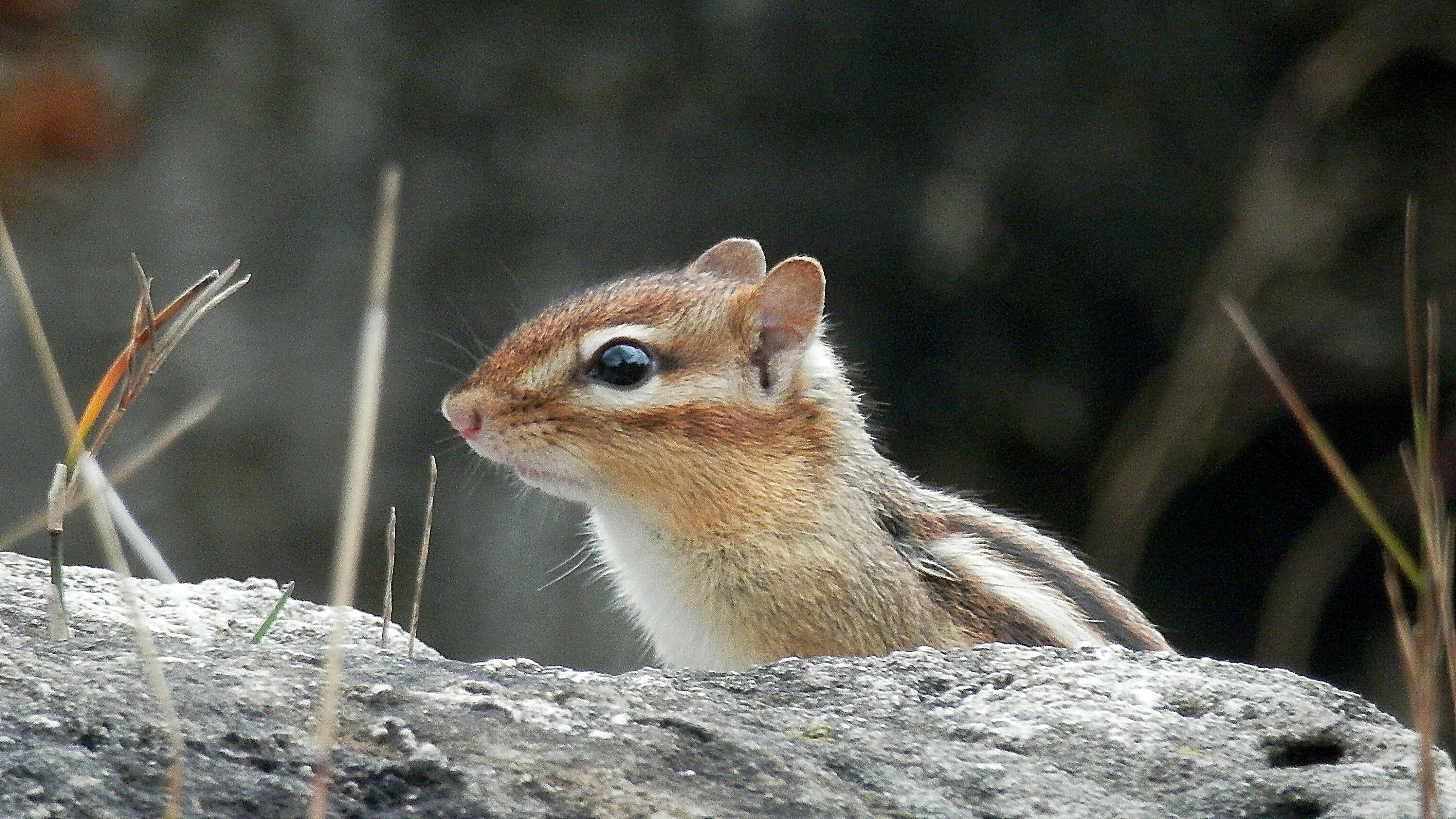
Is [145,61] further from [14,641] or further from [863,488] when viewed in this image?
[14,641]

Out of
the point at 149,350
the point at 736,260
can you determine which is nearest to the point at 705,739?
the point at 149,350

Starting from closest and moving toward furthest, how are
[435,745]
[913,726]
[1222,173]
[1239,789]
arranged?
[435,745], [1239,789], [913,726], [1222,173]

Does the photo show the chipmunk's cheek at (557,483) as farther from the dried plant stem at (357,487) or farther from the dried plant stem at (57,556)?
the dried plant stem at (357,487)

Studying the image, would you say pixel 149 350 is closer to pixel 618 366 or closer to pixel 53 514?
pixel 53 514

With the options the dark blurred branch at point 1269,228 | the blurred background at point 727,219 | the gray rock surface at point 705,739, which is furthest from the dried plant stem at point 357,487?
the dark blurred branch at point 1269,228

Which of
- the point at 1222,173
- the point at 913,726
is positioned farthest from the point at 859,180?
the point at 913,726

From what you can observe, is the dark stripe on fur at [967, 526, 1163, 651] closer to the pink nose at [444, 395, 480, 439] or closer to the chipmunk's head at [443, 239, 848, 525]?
the chipmunk's head at [443, 239, 848, 525]
